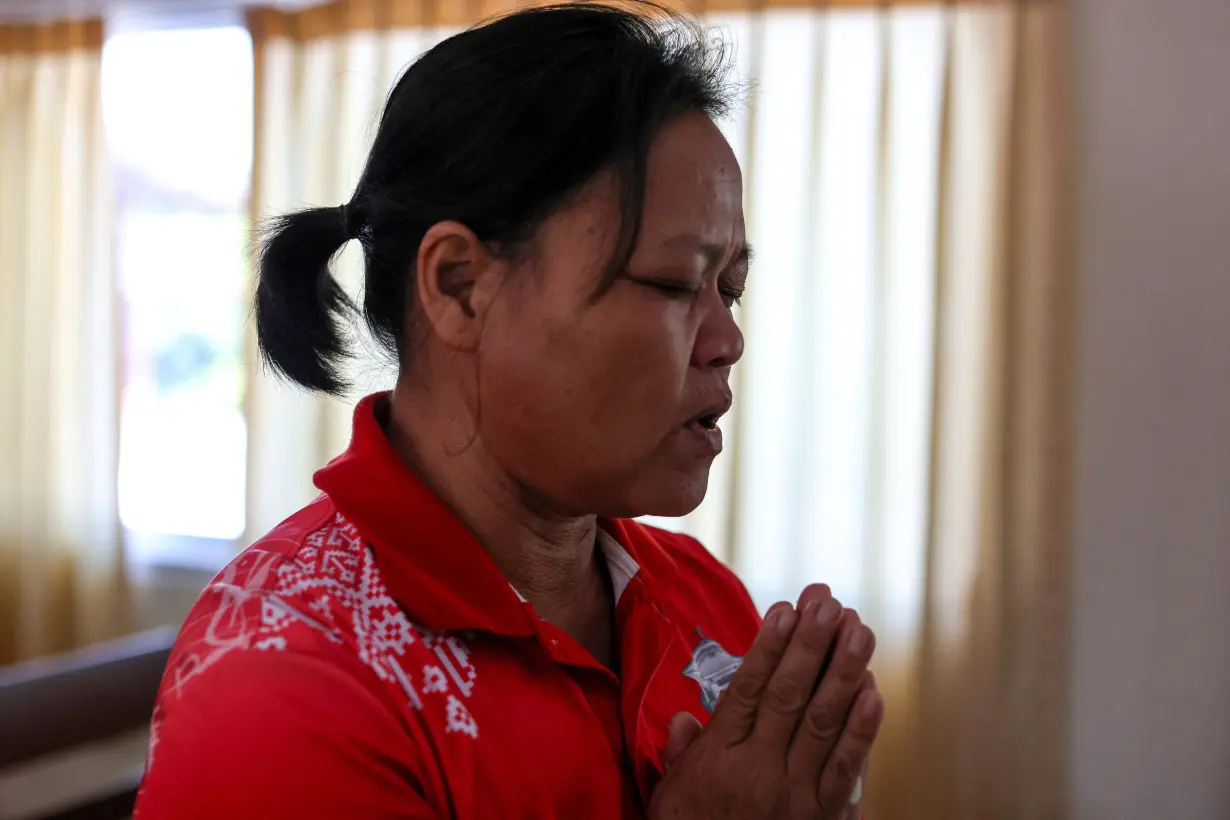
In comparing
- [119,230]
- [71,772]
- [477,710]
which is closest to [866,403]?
[477,710]

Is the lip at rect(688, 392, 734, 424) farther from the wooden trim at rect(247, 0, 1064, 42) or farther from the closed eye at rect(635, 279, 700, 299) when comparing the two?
the wooden trim at rect(247, 0, 1064, 42)

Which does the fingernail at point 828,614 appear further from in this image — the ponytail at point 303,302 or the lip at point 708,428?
the ponytail at point 303,302

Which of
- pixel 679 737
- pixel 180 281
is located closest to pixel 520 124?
pixel 679 737

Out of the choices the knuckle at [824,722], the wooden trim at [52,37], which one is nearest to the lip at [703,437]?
the knuckle at [824,722]

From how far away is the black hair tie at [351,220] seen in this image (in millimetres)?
963

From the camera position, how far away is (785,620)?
847 millimetres

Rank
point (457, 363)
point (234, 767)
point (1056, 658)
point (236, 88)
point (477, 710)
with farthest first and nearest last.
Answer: point (236, 88)
point (1056, 658)
point (457, 363)
point (477, 710)
point (234, 767)

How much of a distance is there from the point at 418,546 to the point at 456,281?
0.22 metres

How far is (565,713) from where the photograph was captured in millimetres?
823

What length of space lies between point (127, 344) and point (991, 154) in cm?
289

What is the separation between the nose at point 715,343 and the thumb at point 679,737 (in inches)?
11.5

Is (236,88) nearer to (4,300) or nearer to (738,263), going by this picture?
(4,300)

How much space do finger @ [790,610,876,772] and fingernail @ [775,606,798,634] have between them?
4 cm

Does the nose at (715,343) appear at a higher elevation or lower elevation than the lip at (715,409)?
higher
